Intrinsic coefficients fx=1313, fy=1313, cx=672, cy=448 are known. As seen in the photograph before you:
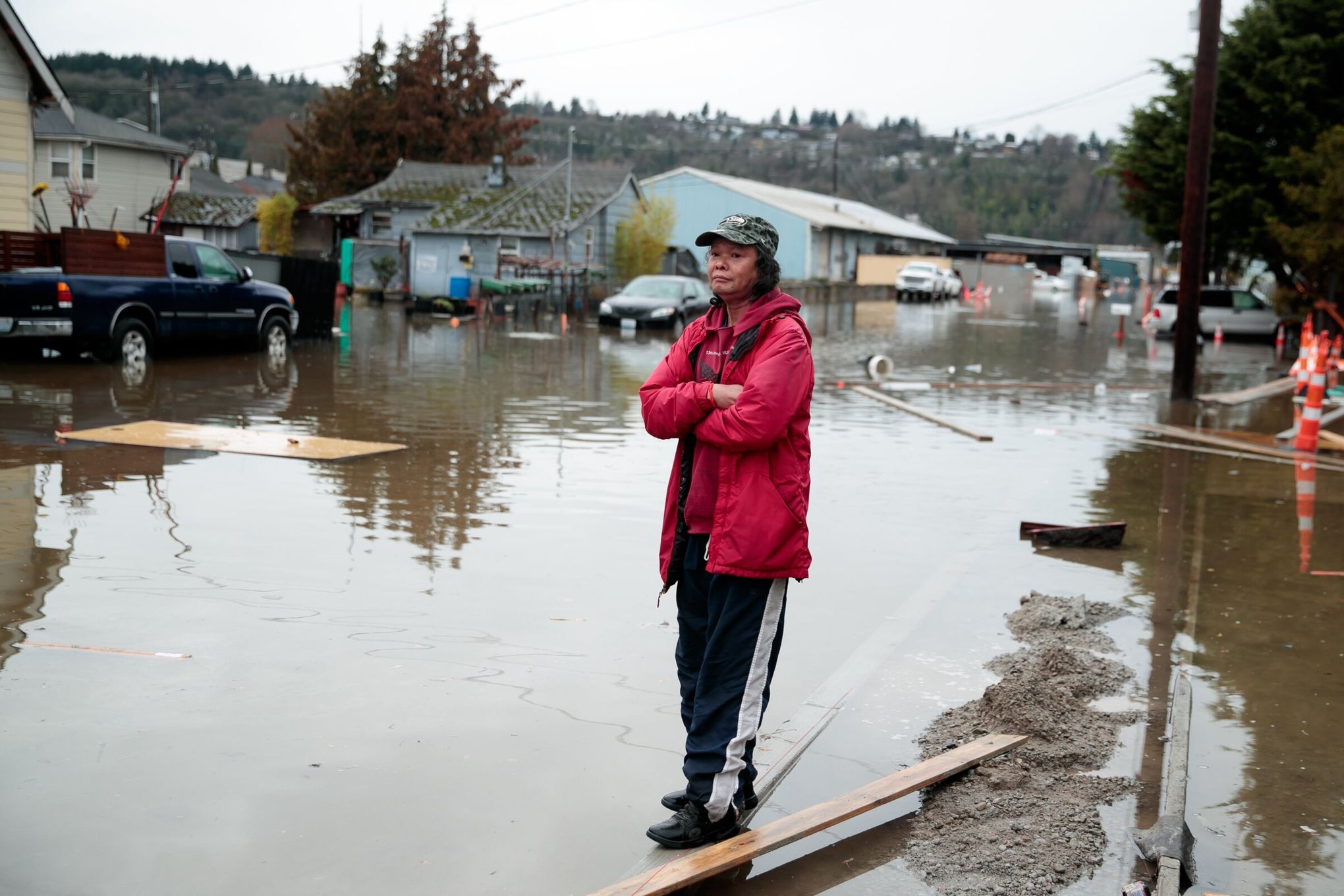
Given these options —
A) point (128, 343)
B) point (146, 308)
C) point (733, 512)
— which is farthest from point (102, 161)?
point (733, 512)

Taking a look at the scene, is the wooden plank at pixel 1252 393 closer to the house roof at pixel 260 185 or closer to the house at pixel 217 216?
the house at pixel 217 216

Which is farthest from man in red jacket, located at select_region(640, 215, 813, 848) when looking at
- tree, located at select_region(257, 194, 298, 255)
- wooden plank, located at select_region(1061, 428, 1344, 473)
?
tree, located at select_region(257, 194, 298, 255)

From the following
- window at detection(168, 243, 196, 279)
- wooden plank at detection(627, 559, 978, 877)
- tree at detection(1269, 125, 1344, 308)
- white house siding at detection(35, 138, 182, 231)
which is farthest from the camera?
white house siding at detection(35, 138, 182, 231)

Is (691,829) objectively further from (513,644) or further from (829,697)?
(513,644)

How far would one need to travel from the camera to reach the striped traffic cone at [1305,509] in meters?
8.62

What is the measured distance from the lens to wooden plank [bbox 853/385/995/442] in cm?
1407

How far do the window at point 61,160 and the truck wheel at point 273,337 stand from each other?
85.2 feet

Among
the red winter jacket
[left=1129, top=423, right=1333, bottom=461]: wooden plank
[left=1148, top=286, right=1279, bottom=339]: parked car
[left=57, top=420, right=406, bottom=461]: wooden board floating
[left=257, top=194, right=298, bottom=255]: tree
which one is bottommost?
[left=57, top=420, right=406, bottom=461]: wooden board floating

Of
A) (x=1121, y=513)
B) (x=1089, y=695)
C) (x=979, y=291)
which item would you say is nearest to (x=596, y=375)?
(x=1121, y=513)

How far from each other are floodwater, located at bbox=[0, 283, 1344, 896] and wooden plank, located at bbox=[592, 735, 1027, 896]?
0.37ft

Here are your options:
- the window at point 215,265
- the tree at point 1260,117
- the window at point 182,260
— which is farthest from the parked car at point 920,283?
the window at point 182,260

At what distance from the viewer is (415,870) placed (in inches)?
148

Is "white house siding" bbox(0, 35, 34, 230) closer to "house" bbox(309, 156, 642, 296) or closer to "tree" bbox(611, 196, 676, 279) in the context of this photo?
"house" bbox(309, 156, 642, 296)

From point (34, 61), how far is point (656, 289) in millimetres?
14937
